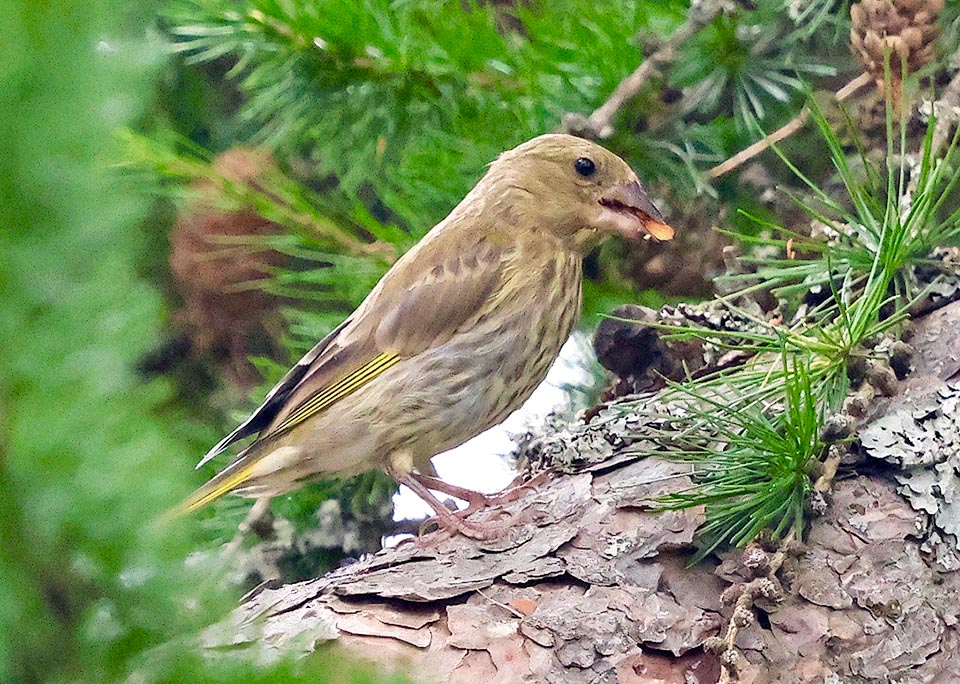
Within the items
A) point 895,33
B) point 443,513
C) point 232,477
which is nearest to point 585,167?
point 895,33

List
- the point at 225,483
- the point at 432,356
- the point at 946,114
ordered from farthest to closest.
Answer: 1. the point at 432,356
2. the point at 225,483
3. the point at 946,114

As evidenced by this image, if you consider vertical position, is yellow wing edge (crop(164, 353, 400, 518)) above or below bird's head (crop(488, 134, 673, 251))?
below

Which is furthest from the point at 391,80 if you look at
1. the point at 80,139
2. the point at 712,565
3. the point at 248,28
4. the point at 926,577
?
the point at 80,139

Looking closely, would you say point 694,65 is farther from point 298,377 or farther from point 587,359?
point 298,377

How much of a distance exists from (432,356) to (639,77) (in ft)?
2.22

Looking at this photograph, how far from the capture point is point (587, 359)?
2.27 metres

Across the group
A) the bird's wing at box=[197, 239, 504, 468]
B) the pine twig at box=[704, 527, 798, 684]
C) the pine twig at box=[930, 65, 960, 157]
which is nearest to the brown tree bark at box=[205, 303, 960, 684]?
the pine twig at box=[704, 527, 798, 684]

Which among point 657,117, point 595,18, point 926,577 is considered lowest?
point 926,577

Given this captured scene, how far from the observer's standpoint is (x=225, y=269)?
9.00 ft

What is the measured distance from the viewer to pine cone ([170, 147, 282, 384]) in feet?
7.77

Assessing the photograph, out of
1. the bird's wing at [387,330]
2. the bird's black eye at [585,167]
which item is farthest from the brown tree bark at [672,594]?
the bird's black eye at [585,167]

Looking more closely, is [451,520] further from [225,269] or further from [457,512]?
[225,269]

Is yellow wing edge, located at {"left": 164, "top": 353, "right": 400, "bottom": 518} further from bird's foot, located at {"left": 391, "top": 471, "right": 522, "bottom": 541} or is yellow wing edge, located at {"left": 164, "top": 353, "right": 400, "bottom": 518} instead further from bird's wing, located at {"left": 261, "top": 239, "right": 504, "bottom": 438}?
bird's foot, located at {"left": 391, "top": 471, "right": 522, "bottom": 541}

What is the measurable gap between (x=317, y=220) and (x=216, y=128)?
3.62ft
